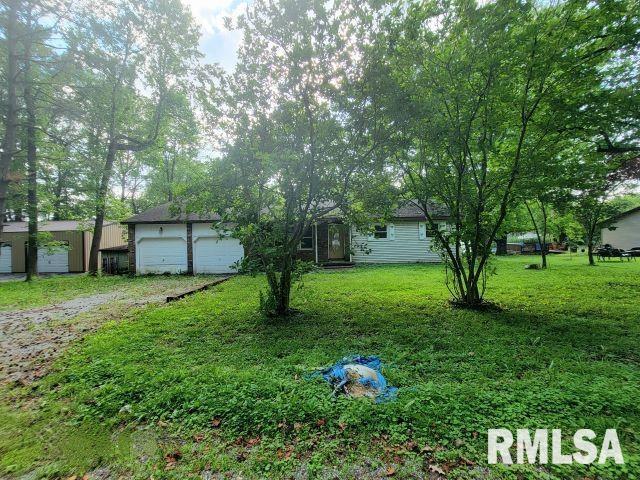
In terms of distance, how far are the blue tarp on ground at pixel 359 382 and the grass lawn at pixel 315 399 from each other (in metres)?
0.13

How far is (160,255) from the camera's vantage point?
14180 mm

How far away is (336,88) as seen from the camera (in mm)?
4777

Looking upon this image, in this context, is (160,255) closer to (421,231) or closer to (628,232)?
(421,231)

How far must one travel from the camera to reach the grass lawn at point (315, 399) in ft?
6.71

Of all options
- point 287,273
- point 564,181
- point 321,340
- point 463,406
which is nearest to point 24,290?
point 287,273

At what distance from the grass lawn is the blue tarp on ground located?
0.13 m

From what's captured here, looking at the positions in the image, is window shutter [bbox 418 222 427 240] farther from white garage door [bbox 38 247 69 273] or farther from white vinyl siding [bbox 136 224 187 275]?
white garage door [bbox 38 247 69 273]

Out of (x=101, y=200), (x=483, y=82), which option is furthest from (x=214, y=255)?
(x=483, y=82)

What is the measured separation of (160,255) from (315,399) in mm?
13790

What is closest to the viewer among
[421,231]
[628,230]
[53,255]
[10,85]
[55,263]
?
[10,85]

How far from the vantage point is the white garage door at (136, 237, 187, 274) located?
46.5 feet

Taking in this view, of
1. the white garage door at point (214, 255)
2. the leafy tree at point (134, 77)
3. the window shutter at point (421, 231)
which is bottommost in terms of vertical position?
the white garage door at point (214, 255)

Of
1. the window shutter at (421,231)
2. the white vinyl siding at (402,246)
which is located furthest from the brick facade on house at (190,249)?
the window shutter at (421,231)

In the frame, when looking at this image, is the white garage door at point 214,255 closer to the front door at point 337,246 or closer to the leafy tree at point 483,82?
the front door at point 337,246
